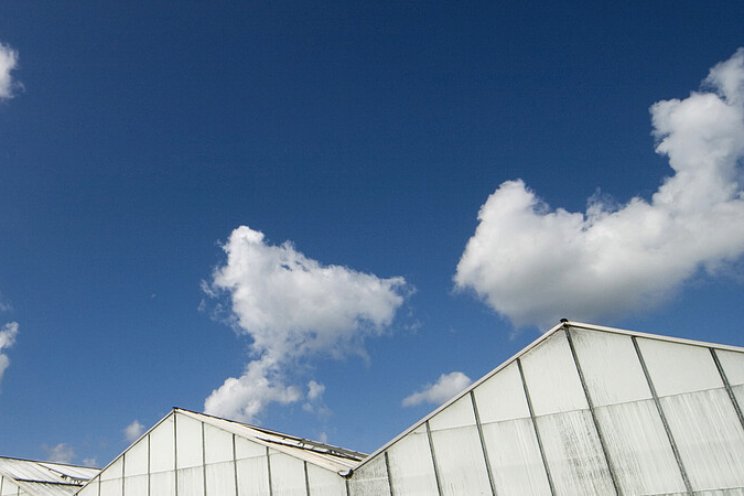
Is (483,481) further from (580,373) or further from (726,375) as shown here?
(726,375)

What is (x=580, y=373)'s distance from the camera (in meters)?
22.0

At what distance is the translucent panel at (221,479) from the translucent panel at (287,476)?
104 inches

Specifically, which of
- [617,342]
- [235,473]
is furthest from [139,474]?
[617,342]

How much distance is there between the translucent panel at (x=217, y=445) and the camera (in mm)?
27731

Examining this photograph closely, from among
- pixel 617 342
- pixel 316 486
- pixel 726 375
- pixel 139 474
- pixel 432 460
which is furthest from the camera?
pixel 139 474

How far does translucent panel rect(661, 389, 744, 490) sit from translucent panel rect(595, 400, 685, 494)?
53cm

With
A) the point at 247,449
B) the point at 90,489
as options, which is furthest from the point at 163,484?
the point at 247,449

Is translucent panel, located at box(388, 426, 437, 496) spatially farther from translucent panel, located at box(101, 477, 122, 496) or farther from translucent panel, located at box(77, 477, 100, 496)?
translucent panel, located at box(77, 477, 100, 496)

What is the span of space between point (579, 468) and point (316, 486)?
489 inches

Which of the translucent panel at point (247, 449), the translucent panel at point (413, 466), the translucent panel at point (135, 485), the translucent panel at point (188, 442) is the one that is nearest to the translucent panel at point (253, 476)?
the translucent panel at point (247, 449)

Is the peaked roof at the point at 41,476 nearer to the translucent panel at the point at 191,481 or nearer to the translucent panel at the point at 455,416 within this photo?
the translucent panel at the point at 191,481

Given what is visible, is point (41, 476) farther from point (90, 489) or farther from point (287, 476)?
point (287, 476)

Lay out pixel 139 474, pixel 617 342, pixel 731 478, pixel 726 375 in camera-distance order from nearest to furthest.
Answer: pixel 731 478 < pixel 726 375 < pixel 617 342 < pixel 139 474

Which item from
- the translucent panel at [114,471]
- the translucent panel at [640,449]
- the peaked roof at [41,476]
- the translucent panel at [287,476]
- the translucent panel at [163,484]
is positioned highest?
the peaked roof at [41,476]
